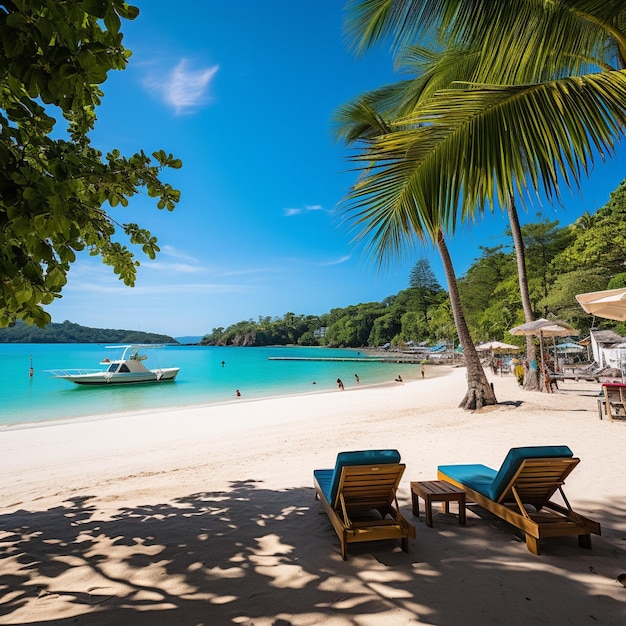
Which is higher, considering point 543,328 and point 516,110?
point 516,110

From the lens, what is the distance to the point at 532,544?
10.7ft

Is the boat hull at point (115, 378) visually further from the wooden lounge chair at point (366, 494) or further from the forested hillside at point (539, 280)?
the wooden lounge chair at point (366, 494)

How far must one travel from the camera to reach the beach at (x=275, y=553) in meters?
2.58

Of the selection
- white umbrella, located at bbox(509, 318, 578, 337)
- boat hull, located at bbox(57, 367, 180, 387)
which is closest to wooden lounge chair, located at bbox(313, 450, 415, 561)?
white umbrella, located at bbox(509, 318, 578, 337)

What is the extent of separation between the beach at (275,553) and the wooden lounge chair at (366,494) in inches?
7.7

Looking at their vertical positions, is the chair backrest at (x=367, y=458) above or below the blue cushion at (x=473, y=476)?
above

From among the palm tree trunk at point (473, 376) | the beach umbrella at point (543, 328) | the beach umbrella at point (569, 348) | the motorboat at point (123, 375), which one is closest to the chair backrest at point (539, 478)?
the palm tree trunk at point (473, 376)

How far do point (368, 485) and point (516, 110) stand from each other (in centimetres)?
305

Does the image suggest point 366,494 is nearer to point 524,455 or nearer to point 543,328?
point 524,455

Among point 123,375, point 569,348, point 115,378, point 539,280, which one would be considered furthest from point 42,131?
point 123,375

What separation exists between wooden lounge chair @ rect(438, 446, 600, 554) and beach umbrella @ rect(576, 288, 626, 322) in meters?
3.97

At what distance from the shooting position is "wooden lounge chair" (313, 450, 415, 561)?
3254 mm

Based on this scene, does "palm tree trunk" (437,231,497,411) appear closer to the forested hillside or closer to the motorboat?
the forested hillside

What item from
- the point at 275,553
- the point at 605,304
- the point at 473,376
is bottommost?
the point at 275,553
